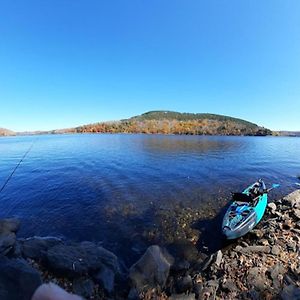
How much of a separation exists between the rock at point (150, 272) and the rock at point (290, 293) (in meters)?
4.27

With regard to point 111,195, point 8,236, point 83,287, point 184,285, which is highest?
point 8,236

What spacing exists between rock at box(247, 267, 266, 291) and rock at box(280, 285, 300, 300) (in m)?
0.66

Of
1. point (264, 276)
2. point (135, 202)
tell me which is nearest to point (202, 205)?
point (135, 202)

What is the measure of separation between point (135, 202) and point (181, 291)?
11565mm

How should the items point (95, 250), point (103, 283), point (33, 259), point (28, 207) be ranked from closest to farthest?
point (103, 283)
point (33, 259)
point (95, 250)
point (28, 207)

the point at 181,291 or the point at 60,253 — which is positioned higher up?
the point at 60,253

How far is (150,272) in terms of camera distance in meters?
9.22

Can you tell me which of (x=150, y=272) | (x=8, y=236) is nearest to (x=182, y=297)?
(x=150, y=272)

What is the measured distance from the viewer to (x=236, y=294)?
25.7 feet

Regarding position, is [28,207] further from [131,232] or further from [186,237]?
[186,237]

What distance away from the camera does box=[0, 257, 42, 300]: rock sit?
479 centimetres

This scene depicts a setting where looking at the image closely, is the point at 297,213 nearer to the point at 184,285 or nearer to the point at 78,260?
the point at 184,285

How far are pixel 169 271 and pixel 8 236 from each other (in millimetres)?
7880

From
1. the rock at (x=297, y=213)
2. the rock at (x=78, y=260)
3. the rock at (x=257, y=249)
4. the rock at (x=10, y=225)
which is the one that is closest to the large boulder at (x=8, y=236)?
the rock at (x=10, y=225)
